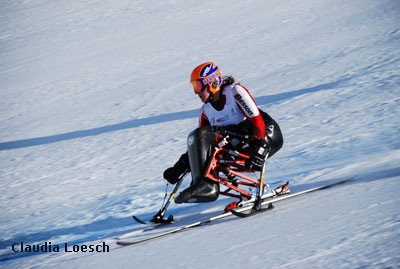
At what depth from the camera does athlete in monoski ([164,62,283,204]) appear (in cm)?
431

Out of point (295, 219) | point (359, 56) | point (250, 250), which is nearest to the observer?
point (250, 250)

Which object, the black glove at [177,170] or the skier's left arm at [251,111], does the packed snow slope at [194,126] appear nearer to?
the black glove at [177,170]

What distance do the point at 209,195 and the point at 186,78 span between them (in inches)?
361

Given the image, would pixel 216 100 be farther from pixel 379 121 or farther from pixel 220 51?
pixel 220 51

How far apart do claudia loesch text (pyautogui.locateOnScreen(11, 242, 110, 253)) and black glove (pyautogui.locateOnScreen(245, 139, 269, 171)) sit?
1570 mm

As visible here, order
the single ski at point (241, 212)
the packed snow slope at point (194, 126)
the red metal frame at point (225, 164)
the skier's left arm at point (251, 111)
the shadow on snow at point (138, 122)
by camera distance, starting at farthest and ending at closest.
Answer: the shadow on snow at point (138, 122) → the skier's left arm at point (251, 111) → the red metal frame at point (225, 164) → the single ski at point (241, 212) → the packed snow slope at point (194, 126)

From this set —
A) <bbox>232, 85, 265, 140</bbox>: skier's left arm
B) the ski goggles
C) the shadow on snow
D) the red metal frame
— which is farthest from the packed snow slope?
the ski goggles

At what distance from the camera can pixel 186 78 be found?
13180mm

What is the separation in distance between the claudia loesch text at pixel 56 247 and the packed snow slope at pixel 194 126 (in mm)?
95

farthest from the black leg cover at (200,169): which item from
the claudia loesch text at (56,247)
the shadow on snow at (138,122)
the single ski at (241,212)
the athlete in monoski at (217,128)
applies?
the shadow on snow at (138,122)

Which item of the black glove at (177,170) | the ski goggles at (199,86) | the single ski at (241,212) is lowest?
the single ski at (241,212)

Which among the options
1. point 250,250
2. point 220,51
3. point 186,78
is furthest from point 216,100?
point 220,51

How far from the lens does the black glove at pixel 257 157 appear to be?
14.5 ft

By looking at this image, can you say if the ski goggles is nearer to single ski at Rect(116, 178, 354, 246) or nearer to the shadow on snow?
single ski at Rect(116, 178, 354, 246)
